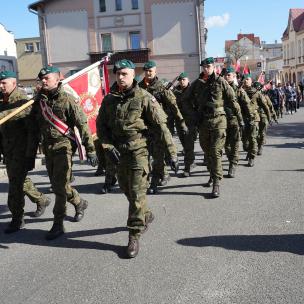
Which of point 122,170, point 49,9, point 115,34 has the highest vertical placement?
point 49,9

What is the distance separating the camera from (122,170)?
4809 millimetres

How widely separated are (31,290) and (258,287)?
6.57 feet

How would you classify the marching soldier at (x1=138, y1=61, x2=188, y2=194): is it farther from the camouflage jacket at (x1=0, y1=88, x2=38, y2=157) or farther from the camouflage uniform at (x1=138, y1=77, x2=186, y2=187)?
the camouflage jacket at (x1=0, y1=88, x2=38, y2=157)

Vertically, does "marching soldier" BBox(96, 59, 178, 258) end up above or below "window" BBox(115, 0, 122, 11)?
below

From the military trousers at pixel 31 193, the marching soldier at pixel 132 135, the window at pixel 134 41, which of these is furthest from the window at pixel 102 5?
the marching soldier at pixel 132 135

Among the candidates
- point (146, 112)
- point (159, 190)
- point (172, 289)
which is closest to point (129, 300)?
point (172, 289)

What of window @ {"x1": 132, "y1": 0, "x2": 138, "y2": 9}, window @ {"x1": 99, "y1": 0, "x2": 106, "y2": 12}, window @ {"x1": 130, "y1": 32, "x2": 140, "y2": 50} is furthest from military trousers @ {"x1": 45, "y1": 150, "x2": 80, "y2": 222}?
window @ {"x1": 99, "y1": 0, "x2": 106, "y2": 12}

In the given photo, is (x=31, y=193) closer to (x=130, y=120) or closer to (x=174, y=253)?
(x=130, y=120)

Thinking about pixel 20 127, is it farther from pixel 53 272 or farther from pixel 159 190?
pixel 159 190

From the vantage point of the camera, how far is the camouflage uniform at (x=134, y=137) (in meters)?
4.66

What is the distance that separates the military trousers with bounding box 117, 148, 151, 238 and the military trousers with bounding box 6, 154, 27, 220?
1.55 metres

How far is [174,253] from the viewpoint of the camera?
4.61 metres

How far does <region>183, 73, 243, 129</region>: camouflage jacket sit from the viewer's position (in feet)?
23.0

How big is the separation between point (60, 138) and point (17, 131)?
0.71 meters
